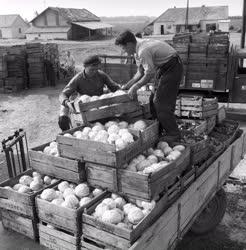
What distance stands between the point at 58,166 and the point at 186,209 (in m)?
1.66

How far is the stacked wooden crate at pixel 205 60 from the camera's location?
11883mm

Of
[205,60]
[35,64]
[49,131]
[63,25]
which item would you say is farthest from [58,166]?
[63,25]

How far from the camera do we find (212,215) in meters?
5.62

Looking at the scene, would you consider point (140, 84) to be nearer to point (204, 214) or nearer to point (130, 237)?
point (204, 214)

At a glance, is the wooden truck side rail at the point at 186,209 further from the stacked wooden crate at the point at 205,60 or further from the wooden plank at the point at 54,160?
the stacked wooden crate at the point at 205,60

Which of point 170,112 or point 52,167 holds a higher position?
point 170,112

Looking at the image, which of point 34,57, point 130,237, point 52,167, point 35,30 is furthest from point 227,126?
point 35,30

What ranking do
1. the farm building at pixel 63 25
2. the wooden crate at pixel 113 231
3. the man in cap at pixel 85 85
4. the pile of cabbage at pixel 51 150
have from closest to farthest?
the wooden crate at pixel 113 231 < the pile of cabbage at pixel 51 150 < the man in cap at pixel 85 85 < the farm building at pixel 63 25

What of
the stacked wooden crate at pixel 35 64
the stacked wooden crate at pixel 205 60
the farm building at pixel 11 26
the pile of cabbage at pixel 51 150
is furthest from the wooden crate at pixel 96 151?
the farm building at pixel 11 26

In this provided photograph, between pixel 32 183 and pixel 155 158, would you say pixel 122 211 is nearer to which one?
pixel 155 158

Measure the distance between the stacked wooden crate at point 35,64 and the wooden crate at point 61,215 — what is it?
16095 mm

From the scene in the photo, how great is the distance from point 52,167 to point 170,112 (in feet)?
6.62

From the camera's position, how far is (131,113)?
5.47 m

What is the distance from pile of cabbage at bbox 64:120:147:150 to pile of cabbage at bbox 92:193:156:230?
638 millimetres
